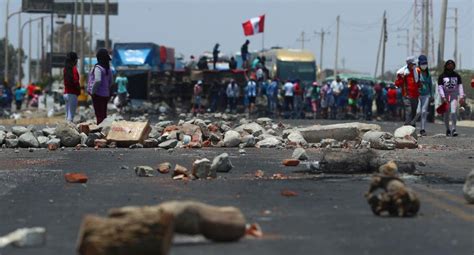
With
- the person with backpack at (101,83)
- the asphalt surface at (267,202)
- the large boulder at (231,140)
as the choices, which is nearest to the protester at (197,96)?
the person with backpack at (101,83)

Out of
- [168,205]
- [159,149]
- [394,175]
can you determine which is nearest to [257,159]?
[159,149]

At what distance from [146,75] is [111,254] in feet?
136

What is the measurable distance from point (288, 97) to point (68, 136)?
2595cm

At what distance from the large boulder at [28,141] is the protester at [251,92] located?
25.0m

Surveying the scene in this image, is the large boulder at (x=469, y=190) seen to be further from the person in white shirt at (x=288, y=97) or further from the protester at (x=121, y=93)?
the protester at (x=121, y=93)

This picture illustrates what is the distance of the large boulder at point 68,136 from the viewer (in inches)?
690

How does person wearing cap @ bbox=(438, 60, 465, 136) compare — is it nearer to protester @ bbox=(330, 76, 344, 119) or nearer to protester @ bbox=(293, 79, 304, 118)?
protester @ bbox=(293, 79, 304, 118)

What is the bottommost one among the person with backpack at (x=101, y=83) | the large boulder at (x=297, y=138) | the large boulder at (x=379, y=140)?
the large boulder at (x=297, y=138)

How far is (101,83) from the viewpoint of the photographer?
1959cm

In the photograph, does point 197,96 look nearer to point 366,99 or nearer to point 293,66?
point 366,99

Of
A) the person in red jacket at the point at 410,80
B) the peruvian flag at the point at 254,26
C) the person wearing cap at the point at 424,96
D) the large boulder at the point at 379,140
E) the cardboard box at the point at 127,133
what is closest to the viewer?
the large boulder at the point at 379,140

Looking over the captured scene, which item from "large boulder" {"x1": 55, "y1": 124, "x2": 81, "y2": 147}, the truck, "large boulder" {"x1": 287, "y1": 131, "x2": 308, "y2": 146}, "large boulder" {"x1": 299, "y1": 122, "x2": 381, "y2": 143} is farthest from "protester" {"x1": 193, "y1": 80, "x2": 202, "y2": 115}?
"large boulder" {"x1": 55, "y1": 124, "x2": 81, "y2": 147}

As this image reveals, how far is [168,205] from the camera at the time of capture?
6820 millimetres

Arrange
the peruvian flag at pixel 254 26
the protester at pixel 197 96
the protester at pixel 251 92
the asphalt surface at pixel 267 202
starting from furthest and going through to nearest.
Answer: the peruvian flag at pixel 254 26
the protester at pixel 197 96
the protester at pixel 251 92
the asphalt surface at pixel 267 202
